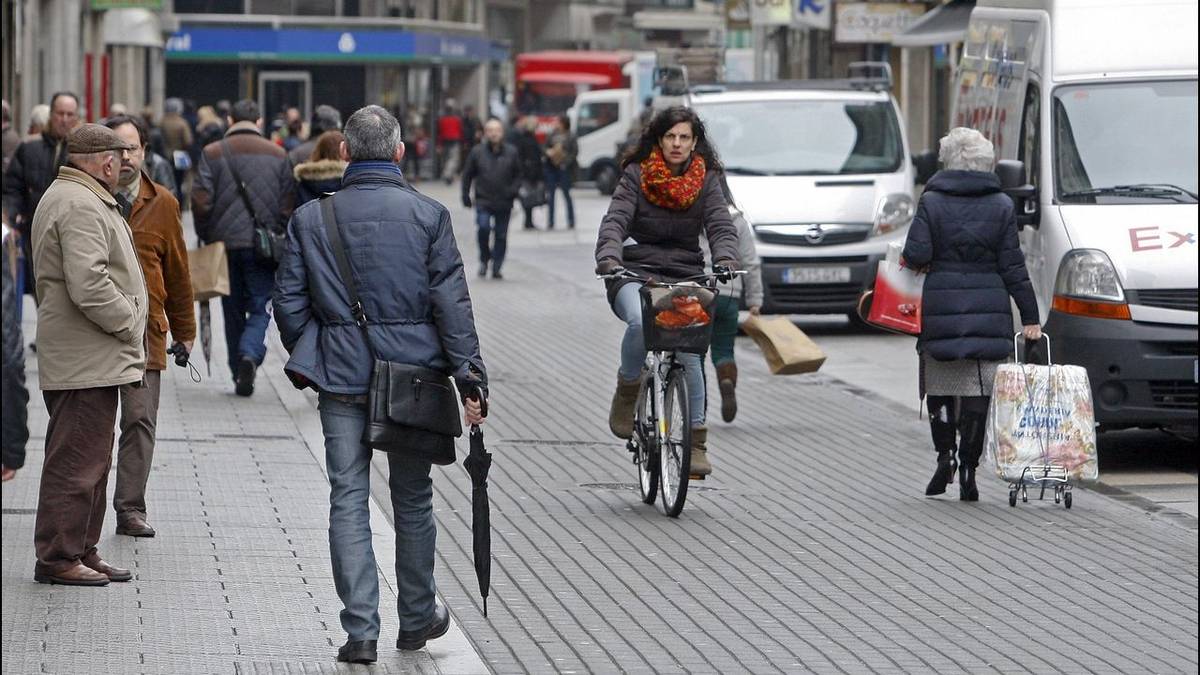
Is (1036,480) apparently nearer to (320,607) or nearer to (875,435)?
(875,435)

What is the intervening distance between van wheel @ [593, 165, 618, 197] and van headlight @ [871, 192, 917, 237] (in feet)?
92.7

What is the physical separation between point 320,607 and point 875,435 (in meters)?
5.68

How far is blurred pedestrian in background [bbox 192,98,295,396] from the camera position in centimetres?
1309

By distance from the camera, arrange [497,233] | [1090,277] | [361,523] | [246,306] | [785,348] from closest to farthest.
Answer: [361,523]
[1090,277]
[785,348]
[246,306]
[497,233]

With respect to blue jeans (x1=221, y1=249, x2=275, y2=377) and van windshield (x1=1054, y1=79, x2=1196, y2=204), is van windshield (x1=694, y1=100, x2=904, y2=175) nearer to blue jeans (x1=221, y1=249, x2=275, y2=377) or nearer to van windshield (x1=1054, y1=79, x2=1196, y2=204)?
blue jeans (x1=221, y1=249, x2=275, y2=377)

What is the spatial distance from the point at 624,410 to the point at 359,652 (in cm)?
377

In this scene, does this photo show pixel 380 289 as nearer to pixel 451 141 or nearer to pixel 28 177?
pixel 28 177

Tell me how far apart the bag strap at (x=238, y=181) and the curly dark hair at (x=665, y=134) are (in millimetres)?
3751

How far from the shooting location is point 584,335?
59.7 feet

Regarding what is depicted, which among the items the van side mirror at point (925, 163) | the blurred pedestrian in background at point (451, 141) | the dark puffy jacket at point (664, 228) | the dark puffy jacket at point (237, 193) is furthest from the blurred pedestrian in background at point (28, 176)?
the blurred pedestrian in background at point (451, 141)

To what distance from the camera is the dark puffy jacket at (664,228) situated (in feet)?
31.8

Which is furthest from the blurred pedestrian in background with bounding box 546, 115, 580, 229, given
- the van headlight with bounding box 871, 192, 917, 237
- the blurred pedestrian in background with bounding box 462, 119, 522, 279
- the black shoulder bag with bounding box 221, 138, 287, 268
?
the black shoulder bag with bounding box 221, 138, 287, 268

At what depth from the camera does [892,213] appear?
18250 mm

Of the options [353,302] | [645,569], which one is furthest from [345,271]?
[645,569]
